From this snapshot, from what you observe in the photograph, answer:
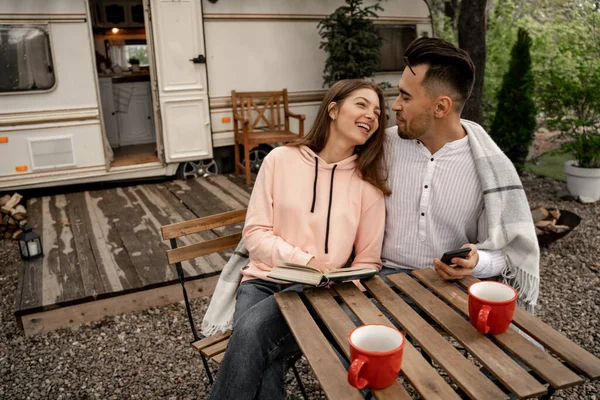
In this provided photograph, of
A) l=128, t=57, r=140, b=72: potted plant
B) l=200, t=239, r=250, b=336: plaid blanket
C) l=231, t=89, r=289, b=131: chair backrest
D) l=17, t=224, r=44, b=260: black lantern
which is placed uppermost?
l=128, t=57, r=140, b=72: potted plant

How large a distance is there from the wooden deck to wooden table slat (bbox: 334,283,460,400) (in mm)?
2337

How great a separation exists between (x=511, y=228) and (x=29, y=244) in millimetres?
3606

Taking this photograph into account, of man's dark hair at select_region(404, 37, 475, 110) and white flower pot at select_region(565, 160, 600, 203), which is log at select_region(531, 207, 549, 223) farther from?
man's dark hair at select_region(404, 37, 475, 110)

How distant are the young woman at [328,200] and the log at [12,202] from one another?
4064mm

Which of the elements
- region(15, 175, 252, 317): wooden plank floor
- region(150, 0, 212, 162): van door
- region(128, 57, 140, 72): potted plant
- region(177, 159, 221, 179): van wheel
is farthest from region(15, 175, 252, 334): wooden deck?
region(128, 57, 140, 72): potted plant

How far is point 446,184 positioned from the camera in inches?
86.4

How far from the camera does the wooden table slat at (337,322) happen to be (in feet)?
4.09

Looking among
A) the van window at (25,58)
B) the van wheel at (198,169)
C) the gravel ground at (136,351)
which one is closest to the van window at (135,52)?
the van wheel at (198,169)

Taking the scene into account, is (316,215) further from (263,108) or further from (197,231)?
(263,108)

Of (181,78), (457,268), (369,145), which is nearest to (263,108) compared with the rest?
(181,78)

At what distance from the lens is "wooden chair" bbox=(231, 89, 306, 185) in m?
6.34

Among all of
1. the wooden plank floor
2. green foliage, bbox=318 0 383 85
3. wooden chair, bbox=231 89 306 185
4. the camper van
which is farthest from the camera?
green foliage, bbox=318 0 383 85

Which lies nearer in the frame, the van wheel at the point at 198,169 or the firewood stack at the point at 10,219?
the firewood stack at the point at 10,219

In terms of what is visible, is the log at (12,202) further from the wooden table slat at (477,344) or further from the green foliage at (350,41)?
the wooden table slat at (477,344)
